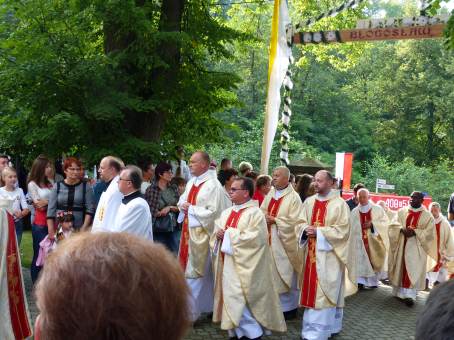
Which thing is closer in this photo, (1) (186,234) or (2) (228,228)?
(2) (228,228)

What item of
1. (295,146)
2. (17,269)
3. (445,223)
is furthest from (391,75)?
(17,269)

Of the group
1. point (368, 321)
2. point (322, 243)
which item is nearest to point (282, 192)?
point (322, 243)

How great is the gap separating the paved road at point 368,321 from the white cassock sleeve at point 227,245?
100 centimetres

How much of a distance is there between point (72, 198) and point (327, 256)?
316 centimetres

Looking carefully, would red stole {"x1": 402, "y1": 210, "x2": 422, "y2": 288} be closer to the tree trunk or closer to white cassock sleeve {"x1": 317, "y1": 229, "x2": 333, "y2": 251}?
white cassock sleeve {"x1": 317, "y1": 229, "x2": 333, "y2": 251}

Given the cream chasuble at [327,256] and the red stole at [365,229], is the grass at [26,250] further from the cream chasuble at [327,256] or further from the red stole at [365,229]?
the red stole at [365,229]

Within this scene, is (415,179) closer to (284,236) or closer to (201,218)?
(284,236)

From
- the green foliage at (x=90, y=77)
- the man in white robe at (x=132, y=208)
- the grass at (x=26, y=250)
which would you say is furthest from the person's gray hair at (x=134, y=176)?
the grass at (x=26, y=250)

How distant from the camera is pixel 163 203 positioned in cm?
746

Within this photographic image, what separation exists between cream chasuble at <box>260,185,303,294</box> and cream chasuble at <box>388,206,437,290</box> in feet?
8.71

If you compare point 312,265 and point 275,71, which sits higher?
point 275,71

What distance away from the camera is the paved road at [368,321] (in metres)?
6.71

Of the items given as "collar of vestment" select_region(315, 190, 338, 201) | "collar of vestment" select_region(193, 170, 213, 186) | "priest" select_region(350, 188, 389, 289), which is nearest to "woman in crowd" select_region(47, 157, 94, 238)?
"collar of vestment" select_region(193, 170, 213, 186)

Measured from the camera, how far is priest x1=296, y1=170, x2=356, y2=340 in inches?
256
